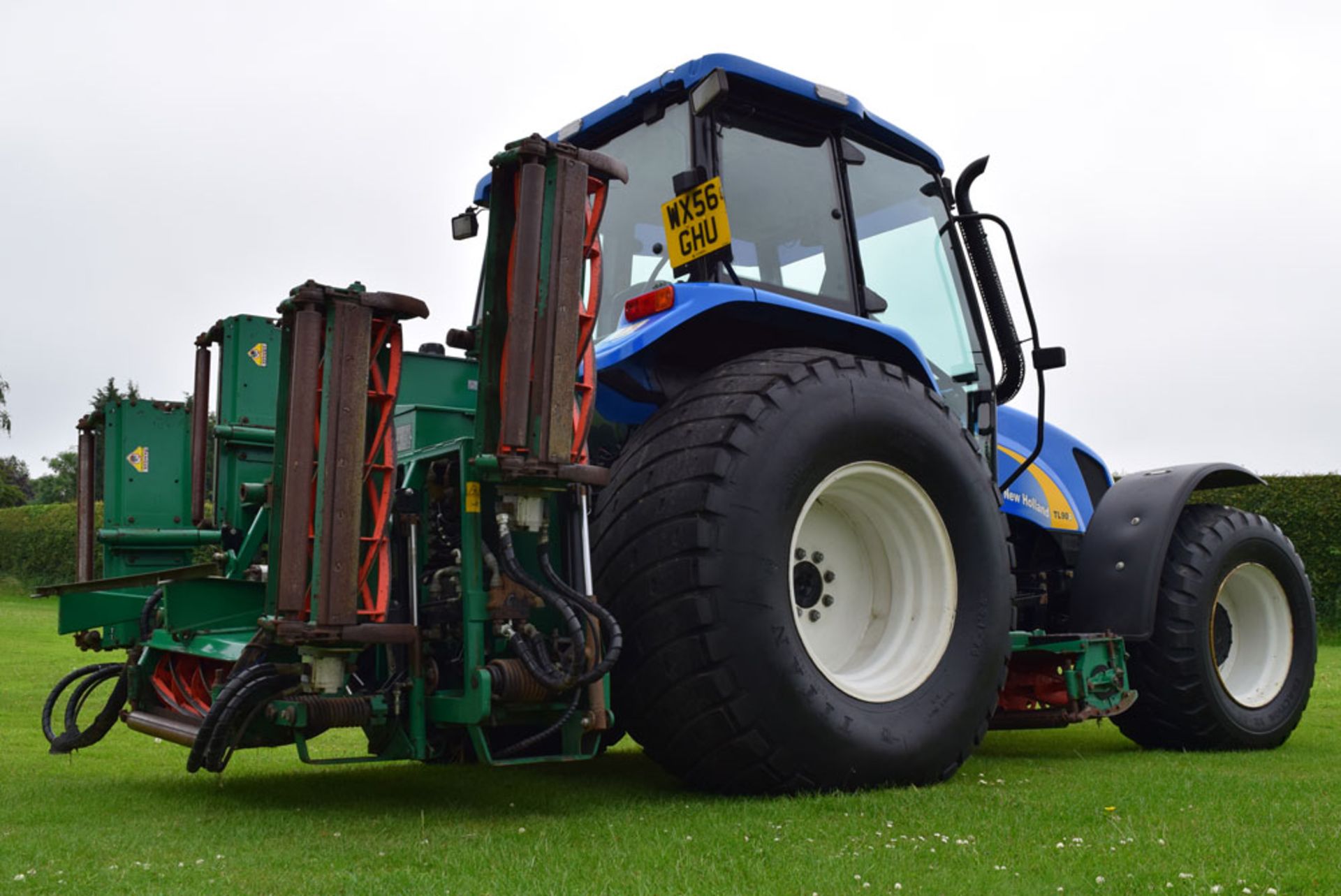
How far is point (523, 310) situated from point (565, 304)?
0.13 meters

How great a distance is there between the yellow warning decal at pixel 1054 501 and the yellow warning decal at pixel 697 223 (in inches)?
86.7

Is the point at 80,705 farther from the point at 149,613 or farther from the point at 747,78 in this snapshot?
the point at 747,78

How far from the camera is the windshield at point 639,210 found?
472cm

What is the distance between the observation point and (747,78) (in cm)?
464

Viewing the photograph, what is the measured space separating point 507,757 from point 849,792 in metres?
1.09

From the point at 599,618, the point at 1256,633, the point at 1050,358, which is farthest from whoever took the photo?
the point at 1256,633

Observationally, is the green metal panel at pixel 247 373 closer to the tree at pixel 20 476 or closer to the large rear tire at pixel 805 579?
the large rear tire at pixel 805 579

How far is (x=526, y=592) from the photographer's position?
12.1 feet

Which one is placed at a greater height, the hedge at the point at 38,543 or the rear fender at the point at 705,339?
the rear fender at the point at 705,339

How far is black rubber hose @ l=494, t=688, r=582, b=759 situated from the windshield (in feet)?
5.27

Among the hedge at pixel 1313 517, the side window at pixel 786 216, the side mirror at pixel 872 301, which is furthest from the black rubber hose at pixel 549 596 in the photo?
the hedge at pixel 1313 517

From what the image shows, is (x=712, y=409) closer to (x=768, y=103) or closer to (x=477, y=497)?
(x=477, y=497)

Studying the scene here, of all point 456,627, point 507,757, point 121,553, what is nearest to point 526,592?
point 456,627

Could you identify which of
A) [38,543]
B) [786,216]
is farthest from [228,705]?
[38,543]
